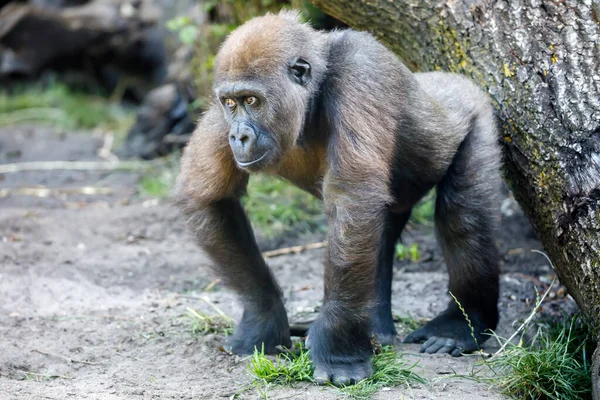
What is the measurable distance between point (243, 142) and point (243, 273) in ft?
3.48

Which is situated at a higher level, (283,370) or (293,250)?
(283,370)

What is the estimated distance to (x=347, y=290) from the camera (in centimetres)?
464

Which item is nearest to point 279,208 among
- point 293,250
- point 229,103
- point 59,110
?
point 293,250

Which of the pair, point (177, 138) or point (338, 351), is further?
point (177, 138)

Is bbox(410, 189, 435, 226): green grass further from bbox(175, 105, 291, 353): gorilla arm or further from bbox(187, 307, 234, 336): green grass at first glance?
bbox(175, 105, 291, 353): gorilla arm

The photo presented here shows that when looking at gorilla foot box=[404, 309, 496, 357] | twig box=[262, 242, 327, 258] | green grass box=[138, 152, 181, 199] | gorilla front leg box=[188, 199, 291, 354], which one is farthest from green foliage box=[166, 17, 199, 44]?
gorilla foot box=[404, 309, 496, 357]

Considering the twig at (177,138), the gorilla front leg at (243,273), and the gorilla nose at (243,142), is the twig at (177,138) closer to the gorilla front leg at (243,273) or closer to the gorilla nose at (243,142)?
the gorilla front leg at (243,273)

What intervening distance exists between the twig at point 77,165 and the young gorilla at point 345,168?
5.63 metres

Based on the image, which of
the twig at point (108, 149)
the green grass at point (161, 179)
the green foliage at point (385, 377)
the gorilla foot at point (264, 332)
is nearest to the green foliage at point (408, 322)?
the green foliage at point (385, 377)

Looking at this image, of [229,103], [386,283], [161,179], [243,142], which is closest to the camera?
[243,142]

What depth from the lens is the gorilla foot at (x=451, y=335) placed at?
544 cm

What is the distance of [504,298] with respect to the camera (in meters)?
6.64

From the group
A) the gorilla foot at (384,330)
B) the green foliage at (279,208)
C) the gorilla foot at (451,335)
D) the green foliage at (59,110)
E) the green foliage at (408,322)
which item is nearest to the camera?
the gorilla foot at (451,335)

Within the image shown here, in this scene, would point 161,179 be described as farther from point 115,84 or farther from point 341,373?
point 341,373
